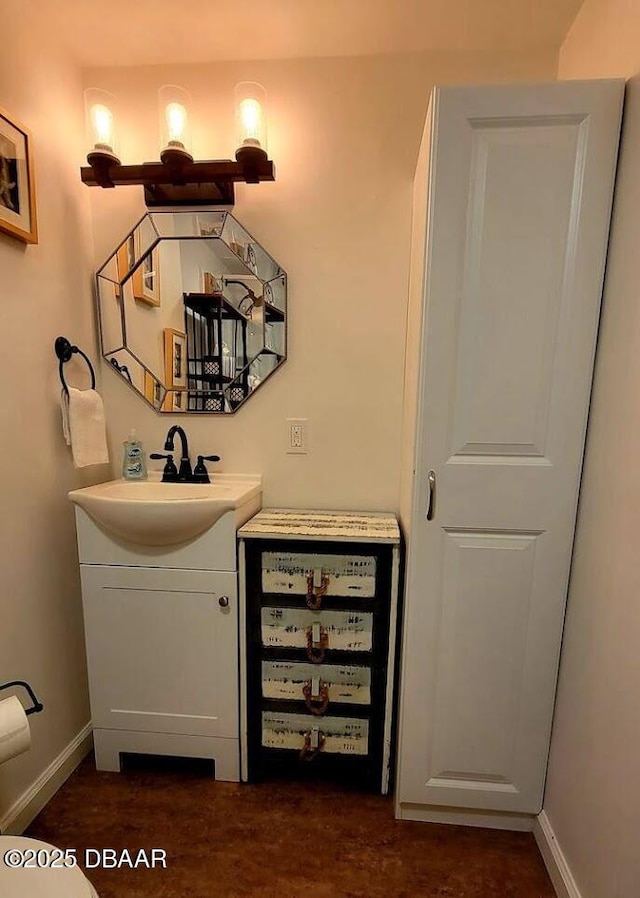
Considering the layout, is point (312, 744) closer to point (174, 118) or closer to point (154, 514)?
point (154, 514)

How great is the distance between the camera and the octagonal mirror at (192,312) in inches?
63.4

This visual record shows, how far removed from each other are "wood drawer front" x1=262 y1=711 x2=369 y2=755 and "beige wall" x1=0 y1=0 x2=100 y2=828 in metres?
0.75

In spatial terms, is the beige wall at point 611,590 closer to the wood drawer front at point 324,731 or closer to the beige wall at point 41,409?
the wood drawer front at point 324,731

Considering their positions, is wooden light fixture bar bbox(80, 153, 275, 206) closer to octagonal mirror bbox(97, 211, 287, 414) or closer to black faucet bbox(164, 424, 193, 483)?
octagonal mirror bbox(97, 211, 287, 414)

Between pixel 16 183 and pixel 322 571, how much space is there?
1.48 metres

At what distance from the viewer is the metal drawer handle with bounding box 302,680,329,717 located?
54.9 inches

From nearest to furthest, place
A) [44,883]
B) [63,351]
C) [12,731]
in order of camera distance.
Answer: [44,883] < [12,731] < [63,351]

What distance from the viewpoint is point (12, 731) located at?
0.98 meters

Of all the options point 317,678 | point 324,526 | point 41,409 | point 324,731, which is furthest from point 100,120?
point 324,731

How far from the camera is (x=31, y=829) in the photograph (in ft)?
4.34

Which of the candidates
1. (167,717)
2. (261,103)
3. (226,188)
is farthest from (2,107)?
(167,717)

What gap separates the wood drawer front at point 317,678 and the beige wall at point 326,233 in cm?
59

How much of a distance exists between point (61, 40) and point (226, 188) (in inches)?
27.5

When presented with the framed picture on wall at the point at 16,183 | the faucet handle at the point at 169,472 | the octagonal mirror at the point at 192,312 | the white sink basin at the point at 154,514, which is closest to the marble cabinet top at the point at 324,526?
the white sink basin at the point at 154,514
